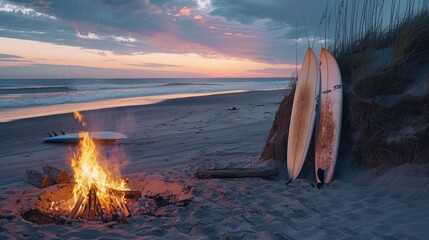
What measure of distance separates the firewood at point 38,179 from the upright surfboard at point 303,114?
3.62m

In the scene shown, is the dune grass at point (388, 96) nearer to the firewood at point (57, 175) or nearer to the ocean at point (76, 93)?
the ocean at point (76, 93)

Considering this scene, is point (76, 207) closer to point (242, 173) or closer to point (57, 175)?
point (57, 175)

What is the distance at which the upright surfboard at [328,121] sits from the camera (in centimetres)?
514

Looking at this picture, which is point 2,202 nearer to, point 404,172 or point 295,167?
point 295,167

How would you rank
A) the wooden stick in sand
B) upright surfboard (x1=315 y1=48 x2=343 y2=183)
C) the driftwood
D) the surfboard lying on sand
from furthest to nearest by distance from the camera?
1. the surfboard lying on sand
2. the driftwood
3. upright surfboard (x1=315 y1=48 x2=343 y2=183)
4. the wooden stick in sand

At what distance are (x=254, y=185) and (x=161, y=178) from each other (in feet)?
4.96

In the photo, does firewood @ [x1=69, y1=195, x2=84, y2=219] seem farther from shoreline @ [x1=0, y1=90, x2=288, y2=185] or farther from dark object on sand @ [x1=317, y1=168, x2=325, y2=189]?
dark object on sand @ [x1=317, y1=168, x2=325, y2=189]

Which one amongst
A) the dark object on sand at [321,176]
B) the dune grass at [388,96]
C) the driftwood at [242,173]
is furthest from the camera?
the driftwood at [242,173]

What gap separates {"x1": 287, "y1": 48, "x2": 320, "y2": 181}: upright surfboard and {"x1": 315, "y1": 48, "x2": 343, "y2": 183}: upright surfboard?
0.13 m

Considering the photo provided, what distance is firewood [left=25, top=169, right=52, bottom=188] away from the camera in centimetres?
537

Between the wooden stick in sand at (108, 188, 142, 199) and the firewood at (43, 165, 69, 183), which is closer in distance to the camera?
the wooden stick in sand at (108, 188, 142, 199)

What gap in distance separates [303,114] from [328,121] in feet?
1.46

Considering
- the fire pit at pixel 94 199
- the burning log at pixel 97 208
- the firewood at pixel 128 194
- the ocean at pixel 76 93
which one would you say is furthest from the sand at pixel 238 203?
the ocean at pixel 76 93

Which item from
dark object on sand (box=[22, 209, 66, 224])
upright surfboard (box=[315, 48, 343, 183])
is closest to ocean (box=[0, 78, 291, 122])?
upright surfboard (box=[315, 48, 343, 183])
